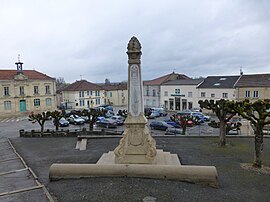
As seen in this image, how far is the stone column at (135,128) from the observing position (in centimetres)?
880

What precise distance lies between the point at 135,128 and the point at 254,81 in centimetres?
3319

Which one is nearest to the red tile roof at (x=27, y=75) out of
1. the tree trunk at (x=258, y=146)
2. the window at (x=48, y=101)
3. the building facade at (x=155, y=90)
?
the window at (x=48, y=101)

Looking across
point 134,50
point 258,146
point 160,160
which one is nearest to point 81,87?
point 134,50

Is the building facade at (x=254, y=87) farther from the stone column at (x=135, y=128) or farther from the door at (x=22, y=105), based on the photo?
the door at (x=22, y=105)

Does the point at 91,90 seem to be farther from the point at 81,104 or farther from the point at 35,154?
the point at 35,154

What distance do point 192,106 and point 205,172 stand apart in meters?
38.2

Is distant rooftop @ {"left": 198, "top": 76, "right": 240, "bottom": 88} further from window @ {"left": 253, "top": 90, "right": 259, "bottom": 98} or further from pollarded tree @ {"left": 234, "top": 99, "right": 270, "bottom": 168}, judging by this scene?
pollarded tree @ {"left": 234, "top": 99, "right": 270, "bottom": 168}

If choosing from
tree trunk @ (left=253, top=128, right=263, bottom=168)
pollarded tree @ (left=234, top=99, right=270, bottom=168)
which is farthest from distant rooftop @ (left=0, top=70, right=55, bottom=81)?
tree trunk @ (left=253, top=128, right=263, bottom=168)

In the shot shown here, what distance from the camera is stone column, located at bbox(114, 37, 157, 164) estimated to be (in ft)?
28.9

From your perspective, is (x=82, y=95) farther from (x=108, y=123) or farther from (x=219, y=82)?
(x=219, y=82)

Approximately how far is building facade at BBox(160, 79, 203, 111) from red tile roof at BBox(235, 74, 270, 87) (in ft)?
27.3

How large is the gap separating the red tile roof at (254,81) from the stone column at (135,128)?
31369 millimetres

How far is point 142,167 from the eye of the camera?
750cm

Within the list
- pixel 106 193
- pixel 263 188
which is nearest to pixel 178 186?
pixel 106 193
